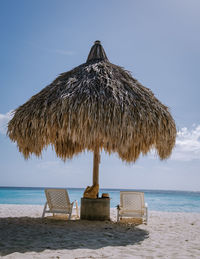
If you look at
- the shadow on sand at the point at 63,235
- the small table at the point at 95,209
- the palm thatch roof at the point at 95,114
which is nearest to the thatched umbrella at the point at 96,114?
the palm thatch roof at the point at 95,114

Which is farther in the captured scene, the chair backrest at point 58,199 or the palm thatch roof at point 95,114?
the chair backrest at point 58,199

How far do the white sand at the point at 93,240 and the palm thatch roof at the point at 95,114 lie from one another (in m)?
1.29

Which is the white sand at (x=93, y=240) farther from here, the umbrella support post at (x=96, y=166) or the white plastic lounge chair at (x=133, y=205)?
the umbrella support post at (x=96, y=166)

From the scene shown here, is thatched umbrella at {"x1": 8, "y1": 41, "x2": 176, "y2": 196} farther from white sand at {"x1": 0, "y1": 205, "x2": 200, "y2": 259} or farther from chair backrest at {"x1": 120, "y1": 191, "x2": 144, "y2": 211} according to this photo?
white sand at {"x1": 0, "y1": 205, "x2": 200, "y2": 259}

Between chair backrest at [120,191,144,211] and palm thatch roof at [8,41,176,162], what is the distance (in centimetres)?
80

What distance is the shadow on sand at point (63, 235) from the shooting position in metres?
3.04

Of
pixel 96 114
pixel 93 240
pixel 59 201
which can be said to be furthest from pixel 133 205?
pixel 96 114

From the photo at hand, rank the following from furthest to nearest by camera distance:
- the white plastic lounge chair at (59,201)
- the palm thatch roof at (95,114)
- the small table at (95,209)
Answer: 1. the small table at (95,209)
2. the white plastic lounge chair at (59,201)
3. the palm thatch roof at (95,114)

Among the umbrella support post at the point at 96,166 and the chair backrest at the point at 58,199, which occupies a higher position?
the umbrella support post at the point at 96,166

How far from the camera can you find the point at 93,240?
338cm

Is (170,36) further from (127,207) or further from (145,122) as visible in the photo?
(127,207)

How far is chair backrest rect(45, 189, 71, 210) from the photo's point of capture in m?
4.75

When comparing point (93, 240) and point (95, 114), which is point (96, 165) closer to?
point (95, 114)

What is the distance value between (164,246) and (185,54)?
325 inches
